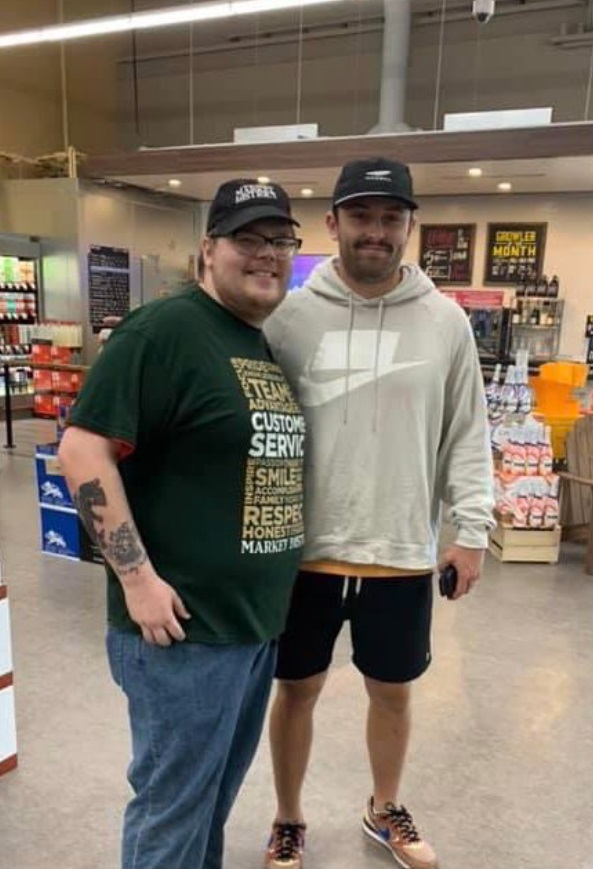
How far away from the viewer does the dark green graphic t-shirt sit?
1.17 meters

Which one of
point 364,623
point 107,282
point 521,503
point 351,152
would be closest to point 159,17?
point 351,152

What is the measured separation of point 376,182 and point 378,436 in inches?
21.8

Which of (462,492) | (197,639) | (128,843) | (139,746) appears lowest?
(128,843)

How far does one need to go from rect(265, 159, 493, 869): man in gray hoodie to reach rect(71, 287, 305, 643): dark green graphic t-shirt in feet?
0.98

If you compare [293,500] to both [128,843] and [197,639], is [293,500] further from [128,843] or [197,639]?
[128,843]

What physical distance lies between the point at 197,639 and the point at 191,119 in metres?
11.4

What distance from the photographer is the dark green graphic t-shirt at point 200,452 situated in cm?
117

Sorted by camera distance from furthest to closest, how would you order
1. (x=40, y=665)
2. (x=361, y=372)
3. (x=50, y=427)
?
1. (x=50, y=427)
2. (x=40, y=665)
3. (x=361, y=372)

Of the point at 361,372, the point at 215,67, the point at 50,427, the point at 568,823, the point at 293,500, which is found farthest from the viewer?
the point at 215,67

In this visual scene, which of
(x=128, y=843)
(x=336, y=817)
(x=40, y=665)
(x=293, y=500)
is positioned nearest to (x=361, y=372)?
(x=293, y=500)

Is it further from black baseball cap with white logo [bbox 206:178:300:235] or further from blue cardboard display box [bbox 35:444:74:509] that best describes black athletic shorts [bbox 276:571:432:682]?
blue cardboard display box [bbox 35:444:74:509]

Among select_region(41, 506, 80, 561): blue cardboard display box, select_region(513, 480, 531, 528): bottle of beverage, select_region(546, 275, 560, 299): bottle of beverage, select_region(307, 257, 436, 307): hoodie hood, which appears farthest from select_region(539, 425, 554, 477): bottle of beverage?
select_region(546, 275, 560, 299): bottle of beverage

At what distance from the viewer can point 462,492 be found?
1709mm

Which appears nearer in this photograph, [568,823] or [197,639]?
[197,639]
